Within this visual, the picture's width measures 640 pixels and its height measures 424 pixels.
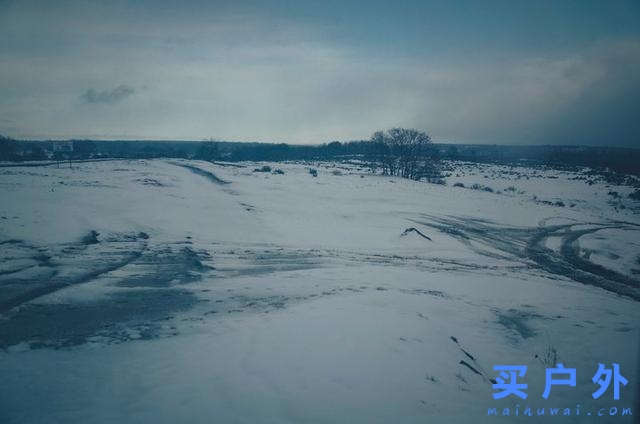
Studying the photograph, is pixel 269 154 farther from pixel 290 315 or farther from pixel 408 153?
pixel 290 315

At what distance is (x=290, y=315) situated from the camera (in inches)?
335

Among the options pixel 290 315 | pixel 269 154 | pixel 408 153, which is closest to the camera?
pixel 290 315

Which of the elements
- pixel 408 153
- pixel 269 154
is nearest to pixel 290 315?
pixel 408 153

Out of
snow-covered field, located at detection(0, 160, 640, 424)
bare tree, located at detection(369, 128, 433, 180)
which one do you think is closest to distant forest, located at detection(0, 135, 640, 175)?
bare tree, located at detection(369, 128, 433, 180)

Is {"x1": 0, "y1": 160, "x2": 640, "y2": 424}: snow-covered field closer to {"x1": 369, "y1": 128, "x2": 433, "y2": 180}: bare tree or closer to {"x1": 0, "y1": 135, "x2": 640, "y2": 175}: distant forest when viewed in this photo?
{"x1": 369, "y1": 128, "x2": 433, "y2": 180}: bare tree

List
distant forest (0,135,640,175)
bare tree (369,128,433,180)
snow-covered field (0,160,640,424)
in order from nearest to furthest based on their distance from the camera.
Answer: snow-covered field (0,160,640,424)
bare tree (369,128,433,180)
distant forest (0,135,640,175)

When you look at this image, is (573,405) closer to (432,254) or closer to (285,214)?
(432,254)

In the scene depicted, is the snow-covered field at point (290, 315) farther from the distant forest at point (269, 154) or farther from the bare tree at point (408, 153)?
the distant forest at point (269, 154)

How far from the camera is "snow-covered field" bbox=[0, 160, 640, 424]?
17.9ft

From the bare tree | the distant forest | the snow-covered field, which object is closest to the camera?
the snow-covered field

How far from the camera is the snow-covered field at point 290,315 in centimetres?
546

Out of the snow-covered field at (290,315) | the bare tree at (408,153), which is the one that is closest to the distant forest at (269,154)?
the bare tree at (408,153)

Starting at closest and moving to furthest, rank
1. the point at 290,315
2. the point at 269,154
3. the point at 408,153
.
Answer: the point at 290,315 < the point at 408,153 < the point at 269,154

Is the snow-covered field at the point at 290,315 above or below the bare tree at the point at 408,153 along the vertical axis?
below
